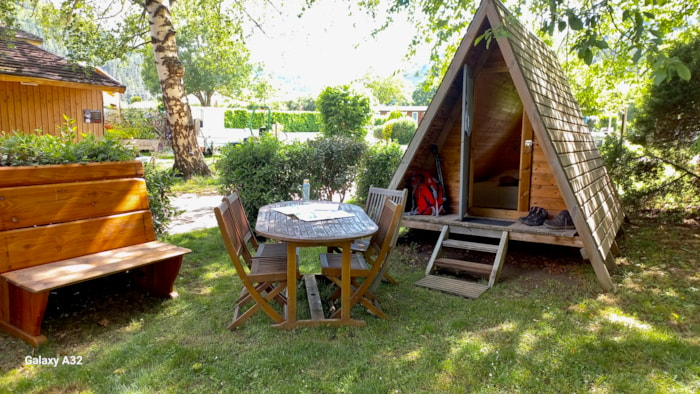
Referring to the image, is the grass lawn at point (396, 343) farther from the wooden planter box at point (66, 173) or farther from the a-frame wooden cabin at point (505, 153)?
the wooden planter box at point (66, 173)

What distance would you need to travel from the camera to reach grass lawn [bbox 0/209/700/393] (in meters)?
2.79

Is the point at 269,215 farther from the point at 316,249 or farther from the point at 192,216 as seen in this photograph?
the point at 192,216

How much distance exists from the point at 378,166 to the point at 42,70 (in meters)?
10.1

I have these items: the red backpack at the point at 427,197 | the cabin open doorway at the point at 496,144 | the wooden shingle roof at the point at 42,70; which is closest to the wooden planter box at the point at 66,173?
the red backpack at the point at 427,197

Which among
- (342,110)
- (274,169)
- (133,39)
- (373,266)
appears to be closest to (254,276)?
(373,266)

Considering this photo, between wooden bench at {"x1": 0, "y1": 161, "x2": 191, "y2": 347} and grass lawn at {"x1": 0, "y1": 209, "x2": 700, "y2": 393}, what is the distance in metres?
0.29

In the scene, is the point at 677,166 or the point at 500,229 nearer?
the point at 500,229

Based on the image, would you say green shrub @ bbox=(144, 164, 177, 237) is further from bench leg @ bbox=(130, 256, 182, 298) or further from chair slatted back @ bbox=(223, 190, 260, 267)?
chair slatted back @ bbox=(223, 190, 260, 267)

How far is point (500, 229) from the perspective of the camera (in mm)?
5199

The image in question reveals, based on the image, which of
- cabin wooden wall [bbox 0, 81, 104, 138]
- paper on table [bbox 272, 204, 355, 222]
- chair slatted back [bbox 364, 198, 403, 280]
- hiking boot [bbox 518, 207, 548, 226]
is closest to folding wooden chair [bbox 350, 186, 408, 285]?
chair slatted back [bbox 364, 198, 403, 280]

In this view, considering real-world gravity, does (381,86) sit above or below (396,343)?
above

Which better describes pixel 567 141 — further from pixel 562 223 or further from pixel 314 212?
pixel 314 212

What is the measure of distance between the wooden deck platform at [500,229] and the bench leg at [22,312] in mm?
4143

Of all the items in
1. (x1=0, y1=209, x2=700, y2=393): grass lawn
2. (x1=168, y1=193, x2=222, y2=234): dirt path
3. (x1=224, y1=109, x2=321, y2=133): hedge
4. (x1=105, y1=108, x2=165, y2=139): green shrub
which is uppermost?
(x1=224, y1=109, x2=321, y2=133): hedge
